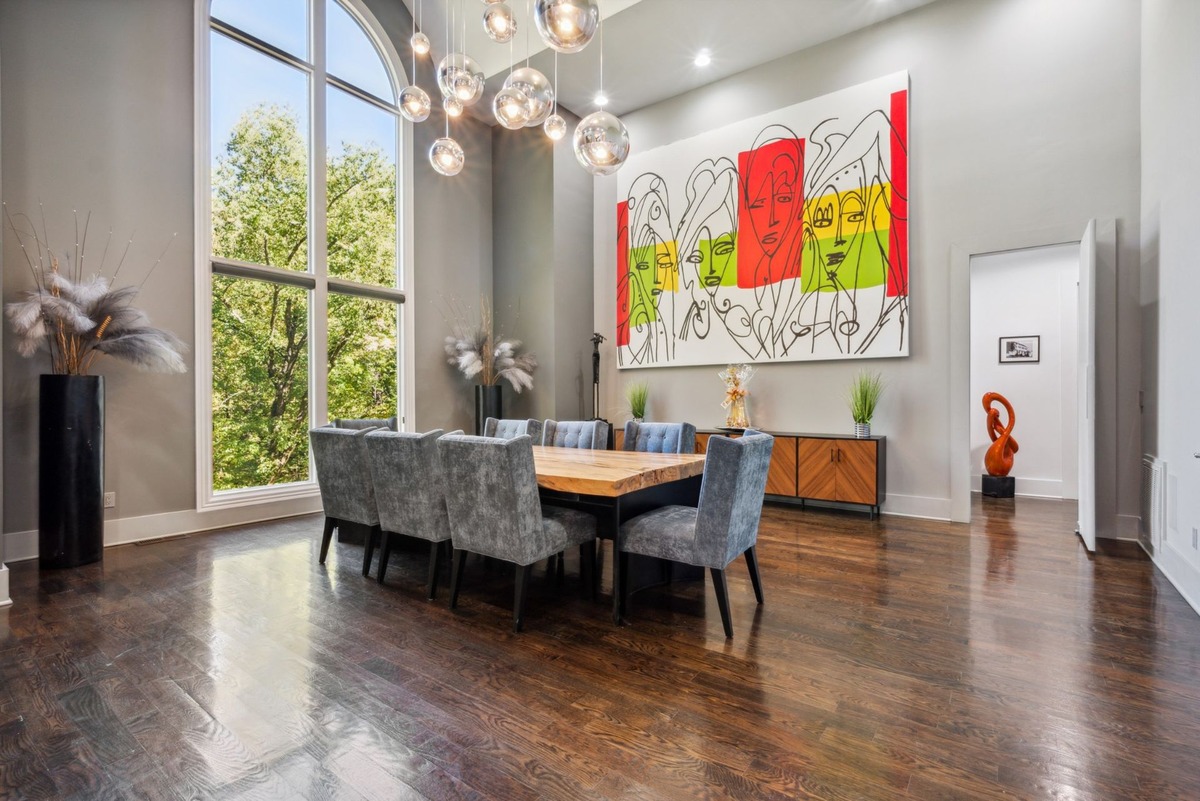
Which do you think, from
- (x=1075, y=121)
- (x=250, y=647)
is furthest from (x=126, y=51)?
(x=1075, y=121)

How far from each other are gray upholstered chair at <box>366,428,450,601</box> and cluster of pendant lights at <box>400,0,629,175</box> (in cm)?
163

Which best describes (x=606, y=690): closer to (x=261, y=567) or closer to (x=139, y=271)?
(x=261, y=567)

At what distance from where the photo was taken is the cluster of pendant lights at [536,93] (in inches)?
89.4

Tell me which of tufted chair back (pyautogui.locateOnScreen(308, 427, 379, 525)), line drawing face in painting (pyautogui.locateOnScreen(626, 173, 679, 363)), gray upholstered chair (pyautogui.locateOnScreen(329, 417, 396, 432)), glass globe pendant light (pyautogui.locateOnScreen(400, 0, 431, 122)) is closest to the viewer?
tufted chair back (pyautogui.locateOnScreen(308, 427, 379, 525))

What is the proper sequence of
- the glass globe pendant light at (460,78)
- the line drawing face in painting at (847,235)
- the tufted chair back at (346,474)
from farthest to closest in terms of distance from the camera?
the line drawing face in painting at (847,235) → the tufted chair back at (346,474) → the glass globe pendant light at (460,78)

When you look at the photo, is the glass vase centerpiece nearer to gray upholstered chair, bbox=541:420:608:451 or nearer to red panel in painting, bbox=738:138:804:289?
red panel in painting, bbox=738:138:804:289

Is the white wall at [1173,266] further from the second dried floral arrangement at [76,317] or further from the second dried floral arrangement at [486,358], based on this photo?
the second dried floral arrangement at [76,317]

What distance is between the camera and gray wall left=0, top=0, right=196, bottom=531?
3.72 meters

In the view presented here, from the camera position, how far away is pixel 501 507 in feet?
8.21

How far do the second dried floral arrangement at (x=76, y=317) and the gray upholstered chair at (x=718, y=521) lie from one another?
346 cm

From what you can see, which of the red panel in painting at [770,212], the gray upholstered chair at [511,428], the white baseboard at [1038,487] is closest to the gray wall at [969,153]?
the red panel in painting at [770,212]

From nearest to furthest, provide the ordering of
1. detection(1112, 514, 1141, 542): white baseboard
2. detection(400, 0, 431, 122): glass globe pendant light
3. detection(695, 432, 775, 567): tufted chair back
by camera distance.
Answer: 1. detection(695, 432, 775, 567): tufted chair back
2. detection(400, 0, 431, 122): glass globe pendant light
3. detection(1112, 514, 1141, 542): white baseboard

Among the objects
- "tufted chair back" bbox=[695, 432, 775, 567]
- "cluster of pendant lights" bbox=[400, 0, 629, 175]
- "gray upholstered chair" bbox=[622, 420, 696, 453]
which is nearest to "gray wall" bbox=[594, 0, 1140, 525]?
"gray upholstered chair" bbox=[622, 420, 696, 453]

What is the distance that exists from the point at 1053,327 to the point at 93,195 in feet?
28.5
